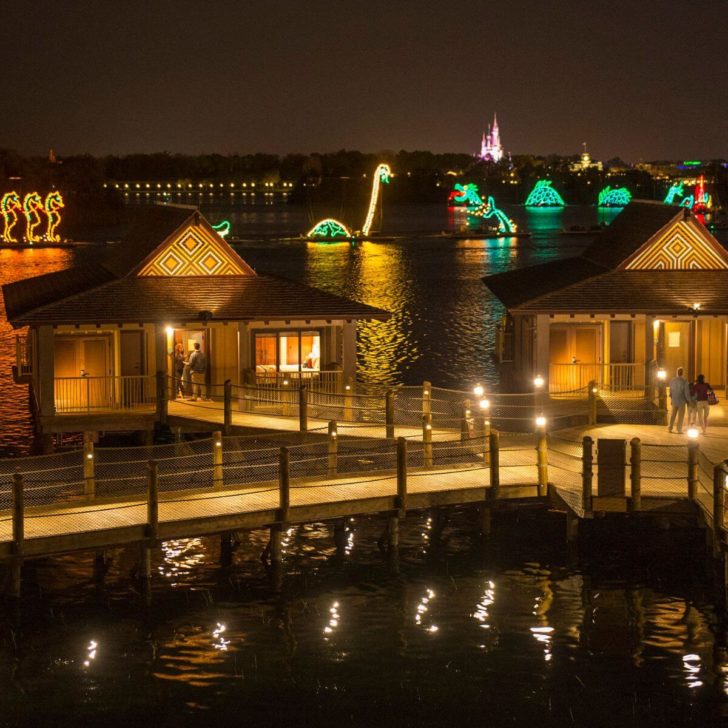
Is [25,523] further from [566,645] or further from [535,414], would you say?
[535,414]

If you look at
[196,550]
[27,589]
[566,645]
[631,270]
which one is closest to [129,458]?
[196,550]

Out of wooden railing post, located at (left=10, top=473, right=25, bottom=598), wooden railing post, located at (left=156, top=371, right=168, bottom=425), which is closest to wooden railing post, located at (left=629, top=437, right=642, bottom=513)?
wooden railing post, located at (left=10, top=473, right=25, bottom=598)

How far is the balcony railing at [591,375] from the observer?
3988cm

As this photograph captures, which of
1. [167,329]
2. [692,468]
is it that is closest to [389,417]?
[692,468]

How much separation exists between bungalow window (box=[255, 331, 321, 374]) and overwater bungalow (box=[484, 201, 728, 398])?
19.1 ft

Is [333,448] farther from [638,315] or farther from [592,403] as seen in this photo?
[638,315]

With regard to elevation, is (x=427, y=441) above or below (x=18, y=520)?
above

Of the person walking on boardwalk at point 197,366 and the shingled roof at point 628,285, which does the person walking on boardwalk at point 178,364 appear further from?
the shingled roof at point 628,285

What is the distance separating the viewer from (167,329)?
39000mm

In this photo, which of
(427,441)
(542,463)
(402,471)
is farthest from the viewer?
(427,441)

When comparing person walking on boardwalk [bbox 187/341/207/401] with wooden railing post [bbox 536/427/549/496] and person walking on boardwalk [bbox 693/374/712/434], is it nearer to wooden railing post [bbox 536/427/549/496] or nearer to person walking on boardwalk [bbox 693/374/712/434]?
wooden railing post [bbox 536/427/549/496]

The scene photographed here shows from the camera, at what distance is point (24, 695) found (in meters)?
22.4

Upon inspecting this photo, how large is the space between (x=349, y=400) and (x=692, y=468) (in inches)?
450

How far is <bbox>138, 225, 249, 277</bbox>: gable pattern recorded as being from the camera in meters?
40.2
